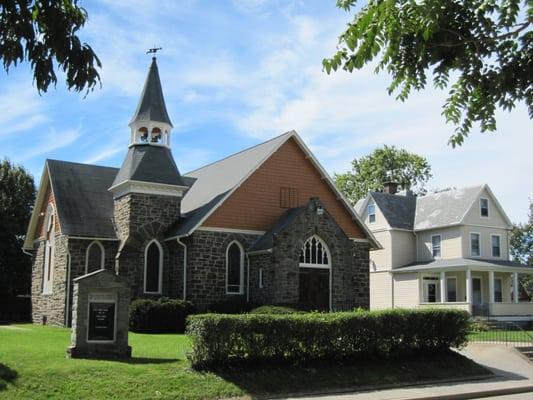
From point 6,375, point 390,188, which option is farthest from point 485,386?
point 390,188

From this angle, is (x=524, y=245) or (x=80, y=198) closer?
(x=80, y=198)

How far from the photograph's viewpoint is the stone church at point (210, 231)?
28312mm

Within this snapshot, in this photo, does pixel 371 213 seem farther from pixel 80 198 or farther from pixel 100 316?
pixel 100 316

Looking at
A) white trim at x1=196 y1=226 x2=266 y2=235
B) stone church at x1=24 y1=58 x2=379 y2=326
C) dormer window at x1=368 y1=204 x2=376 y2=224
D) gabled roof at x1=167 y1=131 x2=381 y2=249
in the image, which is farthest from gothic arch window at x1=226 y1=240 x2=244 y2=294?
dormer window at x1=368 y1=204 x2=376 y2=224

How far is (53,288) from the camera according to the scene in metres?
31.0

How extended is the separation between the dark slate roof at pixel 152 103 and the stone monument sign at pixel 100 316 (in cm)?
1556

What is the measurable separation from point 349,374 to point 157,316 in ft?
34.0

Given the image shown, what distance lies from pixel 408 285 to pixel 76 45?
40080 millimetres

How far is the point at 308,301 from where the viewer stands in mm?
28875

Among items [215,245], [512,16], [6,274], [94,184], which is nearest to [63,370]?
[512,16]

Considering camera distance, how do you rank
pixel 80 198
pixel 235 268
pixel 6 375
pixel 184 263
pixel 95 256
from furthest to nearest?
1. pixel 80 198
2. pixel 95 256
3. pixel 235 268
4. pixel 184 263
5. pixel 6 375

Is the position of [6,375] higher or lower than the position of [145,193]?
lower

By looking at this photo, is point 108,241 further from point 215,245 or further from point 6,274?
point 6,274

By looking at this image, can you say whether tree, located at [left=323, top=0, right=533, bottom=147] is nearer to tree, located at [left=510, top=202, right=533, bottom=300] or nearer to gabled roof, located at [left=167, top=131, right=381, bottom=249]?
gabled roof, located at [left=167, top=131, right=381, bottom=249]
